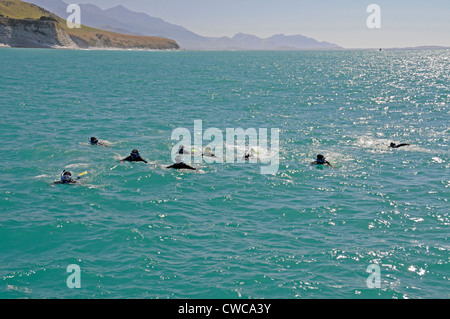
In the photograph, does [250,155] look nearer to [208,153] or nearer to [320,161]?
[208,153]

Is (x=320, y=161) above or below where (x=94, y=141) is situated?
below

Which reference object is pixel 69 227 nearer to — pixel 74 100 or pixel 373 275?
pixel 373 275

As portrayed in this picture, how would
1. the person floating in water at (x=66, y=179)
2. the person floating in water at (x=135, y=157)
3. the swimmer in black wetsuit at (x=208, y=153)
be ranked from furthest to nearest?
the swimmer in black wetsuit at (x=208, y=153), the person floating in water at (x=135, y=157), the person floating in water at (x=66, y=179)

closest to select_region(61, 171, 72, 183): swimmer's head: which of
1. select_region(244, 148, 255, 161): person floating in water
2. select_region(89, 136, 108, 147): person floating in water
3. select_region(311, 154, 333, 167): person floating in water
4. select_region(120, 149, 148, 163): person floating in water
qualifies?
select_region(120, 149, 148, 163): person floating in water

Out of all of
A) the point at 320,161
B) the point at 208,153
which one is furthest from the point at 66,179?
the point at 320,161

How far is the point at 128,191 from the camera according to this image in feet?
96.2

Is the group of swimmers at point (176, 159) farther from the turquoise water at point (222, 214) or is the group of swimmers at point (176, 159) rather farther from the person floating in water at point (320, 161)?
the turquoise water at point (222, 214)

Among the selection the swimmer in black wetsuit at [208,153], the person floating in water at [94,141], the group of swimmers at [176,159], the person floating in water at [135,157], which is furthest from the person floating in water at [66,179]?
the swimmer in black wetsuit at [208,153]

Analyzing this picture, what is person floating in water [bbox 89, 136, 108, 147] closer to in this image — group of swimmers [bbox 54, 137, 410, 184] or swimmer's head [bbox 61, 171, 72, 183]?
group of swimmers [bbox 54, 137, 410, 184]

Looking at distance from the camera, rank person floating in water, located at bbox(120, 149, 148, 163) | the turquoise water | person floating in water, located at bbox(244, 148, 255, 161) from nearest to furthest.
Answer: the turquoise water < person floating in water, located at bbox(120, 149, 148, 163) < person floating in water, located at bbox(244, 148, 255, 161)

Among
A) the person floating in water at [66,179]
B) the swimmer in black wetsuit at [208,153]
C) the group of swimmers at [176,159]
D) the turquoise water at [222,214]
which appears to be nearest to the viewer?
the turquoise water at [222,214]

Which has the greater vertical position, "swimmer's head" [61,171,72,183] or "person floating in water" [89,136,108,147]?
"person floating in water" [89,136,108,147]

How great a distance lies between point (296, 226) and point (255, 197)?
522 cm

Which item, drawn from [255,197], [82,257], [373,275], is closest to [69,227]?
[82,257]
